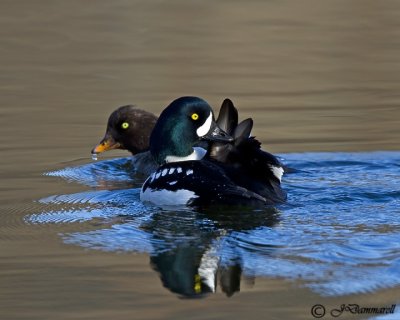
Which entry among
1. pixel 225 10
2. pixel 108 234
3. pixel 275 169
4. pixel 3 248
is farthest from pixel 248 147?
pixel 225 10

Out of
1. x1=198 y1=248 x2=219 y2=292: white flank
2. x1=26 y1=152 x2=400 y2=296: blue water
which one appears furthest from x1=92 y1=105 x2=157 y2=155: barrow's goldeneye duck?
x1=198 y1=248 x2=219 y2=292: white flank

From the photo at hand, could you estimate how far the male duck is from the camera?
9.03 meters

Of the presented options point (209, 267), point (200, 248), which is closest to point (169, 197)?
point (200, 248)

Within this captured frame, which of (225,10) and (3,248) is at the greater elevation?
(225,10)

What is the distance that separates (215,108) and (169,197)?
4.68 m

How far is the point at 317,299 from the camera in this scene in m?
6.40

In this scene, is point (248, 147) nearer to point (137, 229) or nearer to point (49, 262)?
point (137, 229)

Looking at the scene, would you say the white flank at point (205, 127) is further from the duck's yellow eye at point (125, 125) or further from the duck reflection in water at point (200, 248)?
the duck's yellow eye at point (125, 125)

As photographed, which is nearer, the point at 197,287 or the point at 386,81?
the point at 197,287

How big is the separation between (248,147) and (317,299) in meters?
3.15

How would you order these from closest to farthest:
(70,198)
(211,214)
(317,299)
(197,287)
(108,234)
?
(317,299), (197,287), (108,234), (211,214), (70,198)
